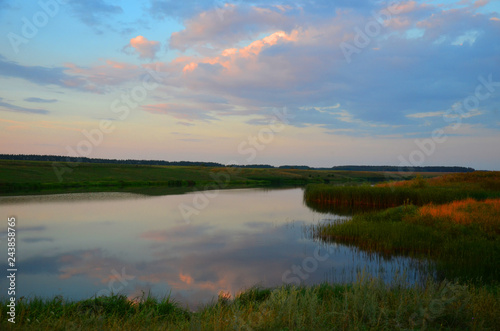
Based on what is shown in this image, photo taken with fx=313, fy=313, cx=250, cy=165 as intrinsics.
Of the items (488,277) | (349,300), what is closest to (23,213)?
(349,300)

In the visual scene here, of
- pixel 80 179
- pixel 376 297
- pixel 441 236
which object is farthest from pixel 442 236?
pixel 80 179

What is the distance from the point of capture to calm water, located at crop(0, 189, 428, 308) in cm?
1185

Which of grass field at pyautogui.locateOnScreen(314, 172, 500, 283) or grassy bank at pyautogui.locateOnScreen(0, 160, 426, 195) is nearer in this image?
grass field at pyautogui.locateOnScreen(314, 172, 500, 283)

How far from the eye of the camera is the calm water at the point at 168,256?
467 inches

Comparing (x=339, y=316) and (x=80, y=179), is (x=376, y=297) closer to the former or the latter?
(x=339, y=316)

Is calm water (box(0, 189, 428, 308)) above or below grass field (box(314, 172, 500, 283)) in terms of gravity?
below

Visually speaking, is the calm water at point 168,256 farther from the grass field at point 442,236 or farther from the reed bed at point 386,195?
the reed bed at point 386,195

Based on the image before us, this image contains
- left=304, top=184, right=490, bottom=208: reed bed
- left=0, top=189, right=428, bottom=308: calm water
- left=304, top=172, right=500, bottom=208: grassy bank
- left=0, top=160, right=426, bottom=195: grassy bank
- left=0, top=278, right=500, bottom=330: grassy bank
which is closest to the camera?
left=0, top=278, right=500, bottom=330: grassy bank

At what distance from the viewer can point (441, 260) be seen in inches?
525

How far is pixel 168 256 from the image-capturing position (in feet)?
52.5

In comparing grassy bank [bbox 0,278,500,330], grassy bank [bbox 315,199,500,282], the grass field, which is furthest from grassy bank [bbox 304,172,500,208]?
grassy bank [bbox 0,278,500,330]

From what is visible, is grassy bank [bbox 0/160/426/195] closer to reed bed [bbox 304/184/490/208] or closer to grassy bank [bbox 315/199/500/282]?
reed bed [bbox 304/184/490/208]

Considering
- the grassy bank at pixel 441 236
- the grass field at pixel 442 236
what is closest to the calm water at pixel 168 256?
the grass field at pixel 442 236
